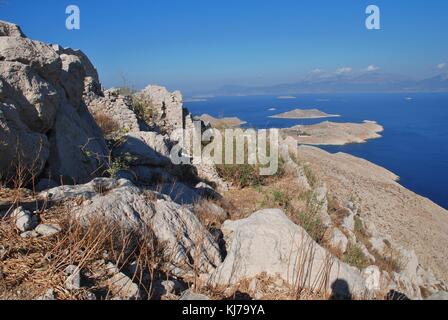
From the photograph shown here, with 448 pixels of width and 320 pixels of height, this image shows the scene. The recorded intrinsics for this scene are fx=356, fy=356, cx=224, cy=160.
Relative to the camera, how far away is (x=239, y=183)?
1045cm

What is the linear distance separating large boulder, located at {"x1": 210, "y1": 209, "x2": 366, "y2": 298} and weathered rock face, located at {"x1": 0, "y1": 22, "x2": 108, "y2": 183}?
2.81m

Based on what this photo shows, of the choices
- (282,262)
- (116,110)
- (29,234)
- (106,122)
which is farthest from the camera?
(116,110)

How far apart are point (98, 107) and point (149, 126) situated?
2.10 m

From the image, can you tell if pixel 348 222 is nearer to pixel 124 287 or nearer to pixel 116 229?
pixel 116 229

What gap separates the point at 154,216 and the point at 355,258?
4504 millimetres

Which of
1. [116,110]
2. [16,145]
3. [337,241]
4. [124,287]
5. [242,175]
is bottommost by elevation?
[337,241]

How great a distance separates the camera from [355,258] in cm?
714

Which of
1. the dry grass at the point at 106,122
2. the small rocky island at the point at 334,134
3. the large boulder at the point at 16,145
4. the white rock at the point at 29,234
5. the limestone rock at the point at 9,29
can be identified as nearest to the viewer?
the white rock at the point at 29,234

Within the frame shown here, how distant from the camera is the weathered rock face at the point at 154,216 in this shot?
13.6ft

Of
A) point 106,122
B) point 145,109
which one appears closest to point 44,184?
point 106,122

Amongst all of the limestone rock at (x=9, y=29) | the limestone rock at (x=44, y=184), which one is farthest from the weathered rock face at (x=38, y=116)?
the limestone rock at (x=44, y=184)

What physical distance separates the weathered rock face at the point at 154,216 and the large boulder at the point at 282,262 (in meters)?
0.38

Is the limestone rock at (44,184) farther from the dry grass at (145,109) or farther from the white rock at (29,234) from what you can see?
the dry grass at (145,109)
